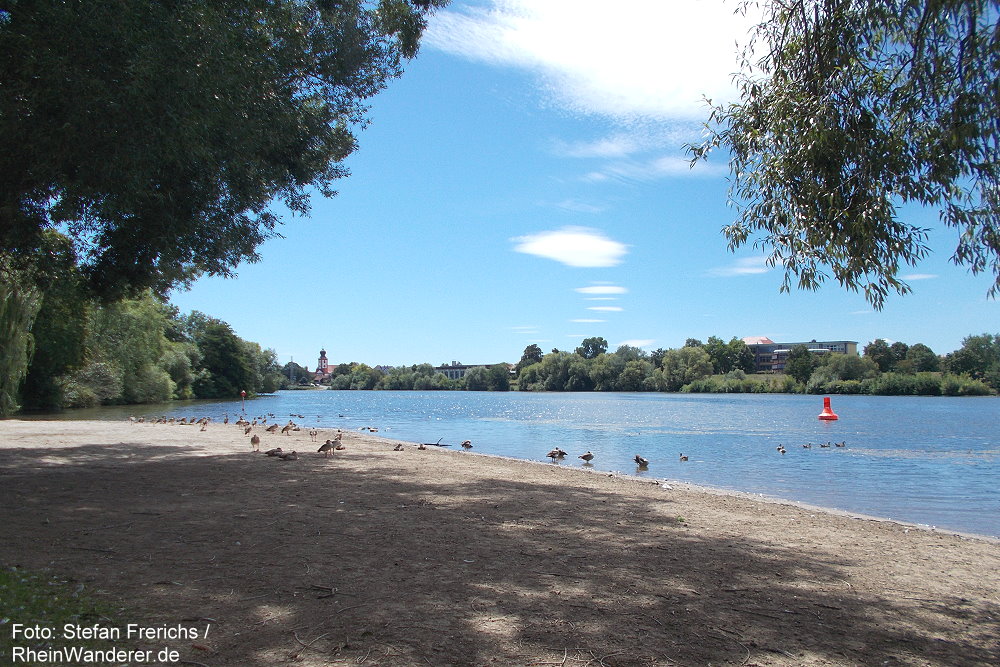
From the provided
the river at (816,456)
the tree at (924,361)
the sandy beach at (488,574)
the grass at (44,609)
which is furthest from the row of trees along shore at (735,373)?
the grass at (44,609)

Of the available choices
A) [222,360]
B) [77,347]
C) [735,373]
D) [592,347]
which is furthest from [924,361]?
[77,347]

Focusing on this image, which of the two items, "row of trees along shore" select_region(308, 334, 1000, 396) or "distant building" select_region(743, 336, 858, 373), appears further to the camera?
"distant building" select_region(743, 336, 858, 373)

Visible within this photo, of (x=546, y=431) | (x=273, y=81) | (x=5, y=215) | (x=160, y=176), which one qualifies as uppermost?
(x=273, y=81)

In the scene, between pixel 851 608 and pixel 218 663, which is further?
pixel 851 608

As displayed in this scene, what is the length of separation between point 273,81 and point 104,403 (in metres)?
55.8

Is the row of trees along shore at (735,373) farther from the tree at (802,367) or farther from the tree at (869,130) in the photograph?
the tree at (869,130)

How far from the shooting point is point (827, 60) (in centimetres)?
663

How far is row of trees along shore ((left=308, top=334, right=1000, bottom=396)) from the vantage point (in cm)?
9850

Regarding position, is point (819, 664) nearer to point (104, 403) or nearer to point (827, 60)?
point (827, 60)

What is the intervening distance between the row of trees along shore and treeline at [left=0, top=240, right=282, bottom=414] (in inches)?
3624

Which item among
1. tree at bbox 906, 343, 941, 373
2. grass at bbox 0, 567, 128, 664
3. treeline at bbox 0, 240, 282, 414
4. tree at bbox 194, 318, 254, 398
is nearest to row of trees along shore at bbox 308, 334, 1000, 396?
tree at bbox 906, 343, 941, 373

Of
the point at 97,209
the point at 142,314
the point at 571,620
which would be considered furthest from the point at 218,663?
the point at 142,314

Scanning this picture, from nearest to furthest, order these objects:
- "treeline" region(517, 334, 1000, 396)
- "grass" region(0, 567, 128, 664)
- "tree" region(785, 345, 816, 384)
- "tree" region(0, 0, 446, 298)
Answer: "grass" region(0, 567, 128, 664), "tree" region(0, 0, 446, 298), "treeline" region(517, 334, 1000, 396), "tree" region(785, 345, 816, 384)

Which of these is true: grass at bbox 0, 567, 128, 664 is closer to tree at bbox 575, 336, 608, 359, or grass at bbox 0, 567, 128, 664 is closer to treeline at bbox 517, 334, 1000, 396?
treeline at bbox 517, 334, 1000, 396
